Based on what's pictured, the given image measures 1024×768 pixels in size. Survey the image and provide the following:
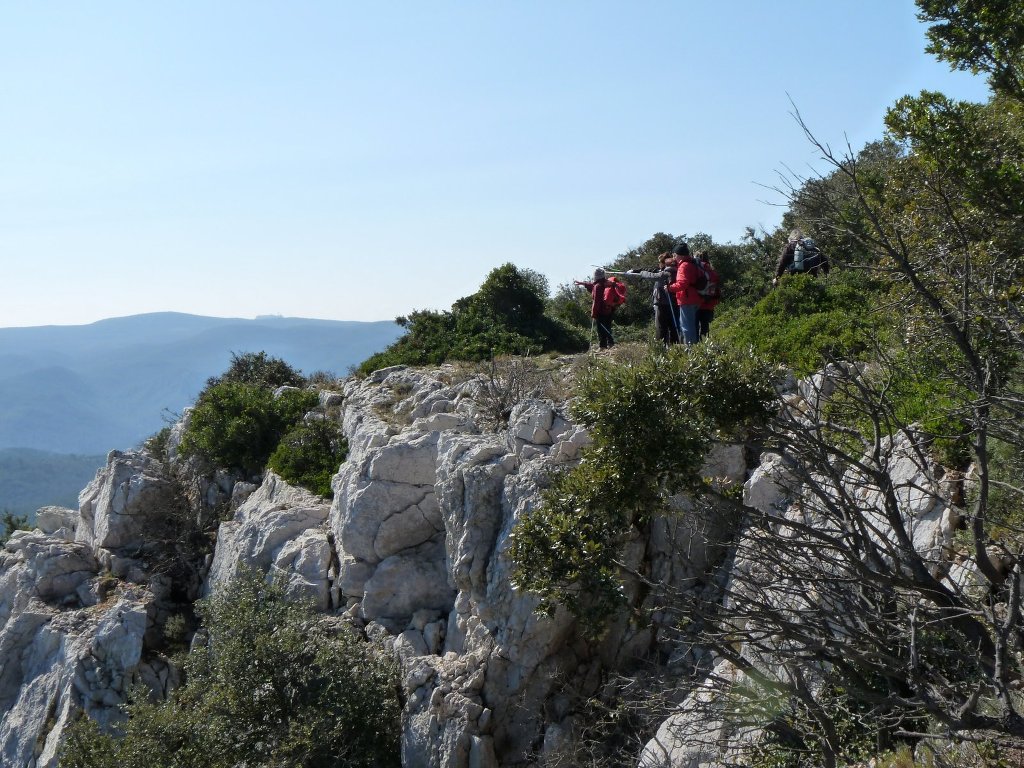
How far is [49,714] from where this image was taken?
15.9 metres

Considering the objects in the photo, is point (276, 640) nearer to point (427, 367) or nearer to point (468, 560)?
point (468, 560)

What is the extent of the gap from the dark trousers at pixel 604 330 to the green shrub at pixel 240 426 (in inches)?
309

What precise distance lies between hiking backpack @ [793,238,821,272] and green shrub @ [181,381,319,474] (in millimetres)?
12477

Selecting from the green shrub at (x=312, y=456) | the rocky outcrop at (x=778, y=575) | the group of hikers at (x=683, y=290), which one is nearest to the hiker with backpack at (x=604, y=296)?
the group of hikers at (x=683, y=290)

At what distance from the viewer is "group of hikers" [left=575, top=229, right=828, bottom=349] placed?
1501cm

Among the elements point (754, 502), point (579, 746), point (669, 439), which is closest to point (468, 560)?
point (579, 746)

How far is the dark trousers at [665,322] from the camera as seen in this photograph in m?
16.8

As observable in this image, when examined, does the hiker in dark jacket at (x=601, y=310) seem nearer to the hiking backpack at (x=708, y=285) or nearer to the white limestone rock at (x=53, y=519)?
the hiking backpack at (x=708, y=285)

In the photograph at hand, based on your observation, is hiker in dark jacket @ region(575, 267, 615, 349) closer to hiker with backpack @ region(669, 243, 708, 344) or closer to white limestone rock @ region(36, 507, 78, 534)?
hiker with backpack @ region(669, 243, 708, 344)

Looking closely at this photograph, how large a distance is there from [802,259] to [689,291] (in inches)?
203

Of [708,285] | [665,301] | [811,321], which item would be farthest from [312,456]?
[811,321]

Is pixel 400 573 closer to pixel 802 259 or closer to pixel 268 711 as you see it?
pixel 268 711

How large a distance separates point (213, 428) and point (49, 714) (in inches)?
291

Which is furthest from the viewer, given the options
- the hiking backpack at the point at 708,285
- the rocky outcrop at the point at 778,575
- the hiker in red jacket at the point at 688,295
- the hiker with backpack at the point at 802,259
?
the hiker with backpack at the point at 802,259
